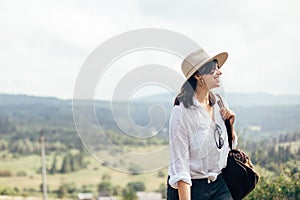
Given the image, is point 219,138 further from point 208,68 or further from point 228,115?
point 208,68

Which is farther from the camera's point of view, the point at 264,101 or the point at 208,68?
the point at 264,101

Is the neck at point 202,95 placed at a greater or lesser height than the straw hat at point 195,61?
lesser

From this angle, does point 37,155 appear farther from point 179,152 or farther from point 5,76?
point 179,152

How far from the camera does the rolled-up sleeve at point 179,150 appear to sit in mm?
2912

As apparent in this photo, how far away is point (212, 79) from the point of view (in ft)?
9.95

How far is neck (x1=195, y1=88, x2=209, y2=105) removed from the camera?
307 centimetres

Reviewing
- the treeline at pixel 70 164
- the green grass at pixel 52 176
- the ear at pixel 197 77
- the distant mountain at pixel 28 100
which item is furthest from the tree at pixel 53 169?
the ear at pixel 197 77

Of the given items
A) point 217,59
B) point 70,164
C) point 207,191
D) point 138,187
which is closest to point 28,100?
point 138,187

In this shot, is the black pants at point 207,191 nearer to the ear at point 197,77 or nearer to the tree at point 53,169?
the ear at point 197,77

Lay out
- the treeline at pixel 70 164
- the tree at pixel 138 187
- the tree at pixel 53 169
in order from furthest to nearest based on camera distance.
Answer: the treeline at pixel 70 164, the tree at pixel 53 169, the tree at pixel 138 187

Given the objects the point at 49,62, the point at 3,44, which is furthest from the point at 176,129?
A: the point at 3,44

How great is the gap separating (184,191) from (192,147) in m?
0.23

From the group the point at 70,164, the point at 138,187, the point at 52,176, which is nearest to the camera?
the point at 138,187

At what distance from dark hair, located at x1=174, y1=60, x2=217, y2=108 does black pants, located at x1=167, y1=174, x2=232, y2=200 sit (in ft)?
1.37
